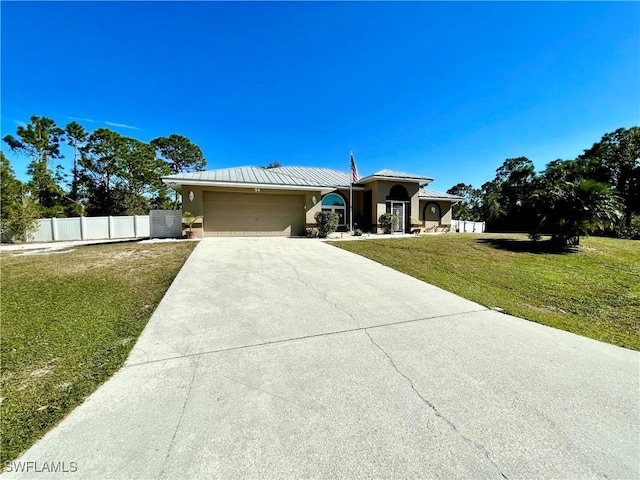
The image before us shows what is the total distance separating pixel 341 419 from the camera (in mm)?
2135

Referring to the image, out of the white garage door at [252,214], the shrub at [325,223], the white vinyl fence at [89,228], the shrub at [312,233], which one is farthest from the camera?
the white vinyl fence at [89,228]

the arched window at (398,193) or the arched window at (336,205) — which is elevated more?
the arched window at (398,193)

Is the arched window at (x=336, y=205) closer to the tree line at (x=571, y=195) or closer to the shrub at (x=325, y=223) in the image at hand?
the shrub at (x=325, y=223)

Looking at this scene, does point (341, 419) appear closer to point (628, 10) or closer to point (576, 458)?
point (576, 458)

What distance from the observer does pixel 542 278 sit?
7.40 m

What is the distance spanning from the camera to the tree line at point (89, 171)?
78.5 ft

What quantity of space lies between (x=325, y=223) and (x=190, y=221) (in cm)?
747

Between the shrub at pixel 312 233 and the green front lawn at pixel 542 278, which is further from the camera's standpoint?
the shrub at pixel 312 233

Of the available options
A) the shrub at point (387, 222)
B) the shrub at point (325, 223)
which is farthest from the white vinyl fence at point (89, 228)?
the shrub at point (387, 222)

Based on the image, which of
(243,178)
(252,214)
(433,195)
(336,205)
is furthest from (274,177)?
(433,195)

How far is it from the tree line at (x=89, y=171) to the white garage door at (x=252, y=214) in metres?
15.6

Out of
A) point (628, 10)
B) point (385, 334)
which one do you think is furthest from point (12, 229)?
point (628, 10)

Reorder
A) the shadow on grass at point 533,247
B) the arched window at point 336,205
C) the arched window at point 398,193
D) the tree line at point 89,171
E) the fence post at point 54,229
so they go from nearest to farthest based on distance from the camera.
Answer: the shadow on grass at point 533,247, the fence post at point 54,229, the arched window at point 336,205, the arched window at point 398,193, the tree line at point 89,171

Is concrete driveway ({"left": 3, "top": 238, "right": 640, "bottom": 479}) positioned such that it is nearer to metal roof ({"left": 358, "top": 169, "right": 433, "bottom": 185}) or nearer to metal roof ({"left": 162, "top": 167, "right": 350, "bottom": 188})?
metal roof ({"left": 162, "top": 167, "right": 350, "bottom": 188})
